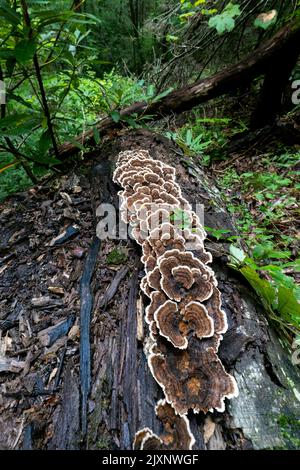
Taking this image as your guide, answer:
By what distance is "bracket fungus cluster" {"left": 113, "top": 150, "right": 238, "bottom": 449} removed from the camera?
1.81 m

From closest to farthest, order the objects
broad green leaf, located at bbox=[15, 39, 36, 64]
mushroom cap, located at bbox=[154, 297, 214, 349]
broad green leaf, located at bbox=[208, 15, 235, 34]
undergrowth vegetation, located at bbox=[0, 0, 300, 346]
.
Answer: mushroom cap, located at bbox=[154, 297, 214, 349]
broad green leaf, located at bbox=[15, 39, 36, 64]
undergrowth vegetation, located at bbox=[0, 0, 300, 346]
broad green leaf, located at bbox=[208, 15, 235, 34]

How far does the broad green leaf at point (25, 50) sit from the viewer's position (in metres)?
2.88

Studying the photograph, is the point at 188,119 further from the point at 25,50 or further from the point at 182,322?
the point at 182,322

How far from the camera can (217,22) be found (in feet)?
15.5

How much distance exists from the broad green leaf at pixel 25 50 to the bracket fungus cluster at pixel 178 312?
5.40ft

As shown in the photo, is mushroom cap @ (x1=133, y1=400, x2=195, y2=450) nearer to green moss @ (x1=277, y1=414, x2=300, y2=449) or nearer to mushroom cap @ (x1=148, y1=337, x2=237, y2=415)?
mushroom cap @ (x1=148, y1=337, x2=237, y2=415)

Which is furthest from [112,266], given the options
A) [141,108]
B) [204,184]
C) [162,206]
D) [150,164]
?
[141,108]

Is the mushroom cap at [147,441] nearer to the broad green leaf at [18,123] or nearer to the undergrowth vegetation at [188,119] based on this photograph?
Result: the undergrowth vegetation at [188,119]

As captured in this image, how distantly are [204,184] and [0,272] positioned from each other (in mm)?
2847

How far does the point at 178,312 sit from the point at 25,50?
2.78 m

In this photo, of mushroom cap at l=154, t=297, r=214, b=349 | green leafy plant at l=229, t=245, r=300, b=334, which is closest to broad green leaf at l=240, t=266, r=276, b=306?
green leafy plant at l=229, t=245, r=300, b=334

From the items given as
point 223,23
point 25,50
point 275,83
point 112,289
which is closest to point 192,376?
point 112,289

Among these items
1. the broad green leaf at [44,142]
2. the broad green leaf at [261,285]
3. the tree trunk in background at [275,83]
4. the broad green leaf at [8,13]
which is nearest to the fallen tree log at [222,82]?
the tree trunk in background at [275,83]

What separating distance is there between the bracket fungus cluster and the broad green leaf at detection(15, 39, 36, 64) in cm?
165
